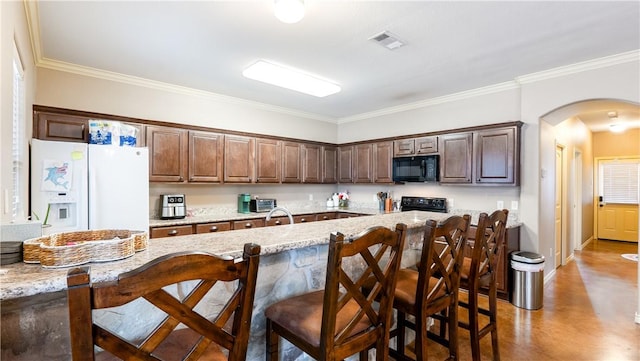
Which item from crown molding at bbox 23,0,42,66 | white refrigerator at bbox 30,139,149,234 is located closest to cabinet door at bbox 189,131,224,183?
white refrigerator at bbox 30,139,149,234

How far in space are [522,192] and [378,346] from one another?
11.4 feet

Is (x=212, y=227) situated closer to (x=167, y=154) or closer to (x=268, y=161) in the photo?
(x=167, y=154)

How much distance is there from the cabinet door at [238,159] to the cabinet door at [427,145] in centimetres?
251

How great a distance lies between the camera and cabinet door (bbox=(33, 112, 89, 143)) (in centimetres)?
316

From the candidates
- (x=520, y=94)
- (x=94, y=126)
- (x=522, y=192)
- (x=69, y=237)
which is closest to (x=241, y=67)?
(x=94, y=126)

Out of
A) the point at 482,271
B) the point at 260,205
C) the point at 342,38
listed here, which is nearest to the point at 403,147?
the point at 260,205

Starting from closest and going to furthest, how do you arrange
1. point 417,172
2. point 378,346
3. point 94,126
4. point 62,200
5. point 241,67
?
point 378,346 < point 62,200 < point 94,126 < point 241,67 < point 417,172

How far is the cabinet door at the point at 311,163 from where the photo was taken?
541cm

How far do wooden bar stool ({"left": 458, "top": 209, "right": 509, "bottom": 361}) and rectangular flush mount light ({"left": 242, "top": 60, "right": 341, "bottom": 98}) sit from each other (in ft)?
7.99

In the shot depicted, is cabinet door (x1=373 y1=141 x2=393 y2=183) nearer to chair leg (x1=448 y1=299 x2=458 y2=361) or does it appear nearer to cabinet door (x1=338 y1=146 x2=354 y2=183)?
cabinet door (x1=338 y1=146 x2=354 y2=183)

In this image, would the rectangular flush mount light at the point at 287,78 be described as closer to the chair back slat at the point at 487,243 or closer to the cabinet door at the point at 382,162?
the cabinet door at the point at 382,162

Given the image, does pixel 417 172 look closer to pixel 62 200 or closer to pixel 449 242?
pixel 449 242

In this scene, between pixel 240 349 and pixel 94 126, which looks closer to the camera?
pixel 240 349

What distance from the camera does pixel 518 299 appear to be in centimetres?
351
